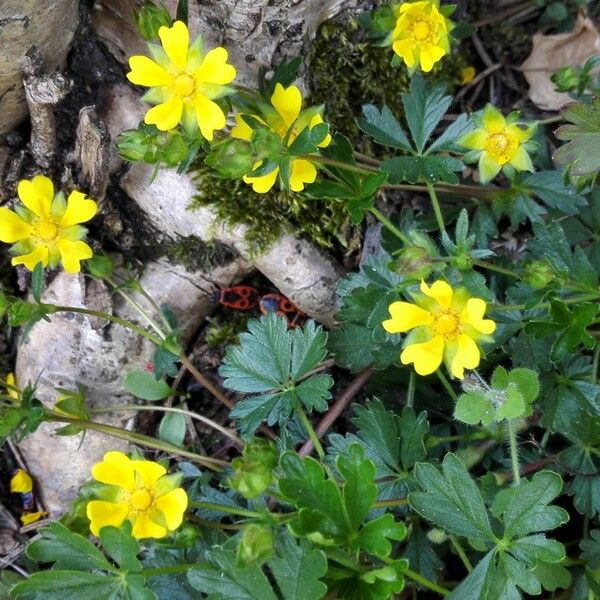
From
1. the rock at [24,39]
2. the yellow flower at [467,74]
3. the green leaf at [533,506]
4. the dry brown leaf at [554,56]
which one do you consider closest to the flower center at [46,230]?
the rock at [24,39]

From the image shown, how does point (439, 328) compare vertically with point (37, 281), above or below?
below

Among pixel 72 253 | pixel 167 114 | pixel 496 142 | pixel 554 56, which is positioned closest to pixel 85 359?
pixel 72 253

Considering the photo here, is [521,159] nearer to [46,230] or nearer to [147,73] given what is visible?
[147,73]

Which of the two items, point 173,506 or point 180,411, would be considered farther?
point 180,411

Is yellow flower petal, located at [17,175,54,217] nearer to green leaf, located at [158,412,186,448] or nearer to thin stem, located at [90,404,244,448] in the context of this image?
thin stem, located at [90,404,244,448]

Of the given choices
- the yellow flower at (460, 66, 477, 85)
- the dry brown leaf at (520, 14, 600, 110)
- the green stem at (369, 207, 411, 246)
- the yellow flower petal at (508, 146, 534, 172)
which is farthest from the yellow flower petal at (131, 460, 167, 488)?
the dry brown leaf at (520, 14, 600, 110)

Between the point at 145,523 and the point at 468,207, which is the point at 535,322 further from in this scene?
the point at 145,523
